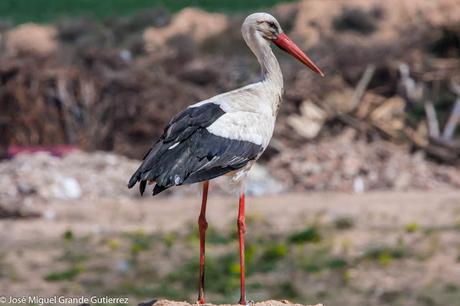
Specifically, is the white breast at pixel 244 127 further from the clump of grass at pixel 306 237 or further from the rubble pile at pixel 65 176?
the rubble pile at pixel 65 176

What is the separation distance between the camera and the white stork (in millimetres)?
6430

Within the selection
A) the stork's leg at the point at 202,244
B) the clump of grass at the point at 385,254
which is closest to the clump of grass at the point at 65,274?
the clump of grass at the point at 385,254

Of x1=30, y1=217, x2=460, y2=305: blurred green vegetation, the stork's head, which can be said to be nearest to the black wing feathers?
the stork's head

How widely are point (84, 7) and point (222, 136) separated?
2295 centimetres

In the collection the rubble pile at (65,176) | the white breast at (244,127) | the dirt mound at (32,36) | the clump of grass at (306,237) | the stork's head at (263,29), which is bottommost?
the clump of grass at (306,237)

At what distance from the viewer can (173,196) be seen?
15602mm

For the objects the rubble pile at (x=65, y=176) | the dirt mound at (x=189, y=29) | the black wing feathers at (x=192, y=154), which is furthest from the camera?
the dirt mound at (x=189, y=29)

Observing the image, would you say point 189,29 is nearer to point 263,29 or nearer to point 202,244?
point 263,29

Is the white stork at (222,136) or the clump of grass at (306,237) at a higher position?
the white stork at (222,136)

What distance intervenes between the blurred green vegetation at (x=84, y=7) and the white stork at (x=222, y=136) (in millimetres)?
20374

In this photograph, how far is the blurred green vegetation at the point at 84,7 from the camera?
2816 centimetres

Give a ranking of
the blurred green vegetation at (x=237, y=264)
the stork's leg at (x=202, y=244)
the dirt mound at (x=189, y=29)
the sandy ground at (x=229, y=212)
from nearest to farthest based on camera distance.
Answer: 1. the stork's leg at (x=202, y=244)
2. the blurred green vegetation at (x=237, y=264)
3. the sandy ground at (x=229, y=212)
4. the dirt mound at (x=189, y=29)

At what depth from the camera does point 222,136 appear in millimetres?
6707

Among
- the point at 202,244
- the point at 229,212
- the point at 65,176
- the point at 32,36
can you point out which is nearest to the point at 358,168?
the point at 229,212
